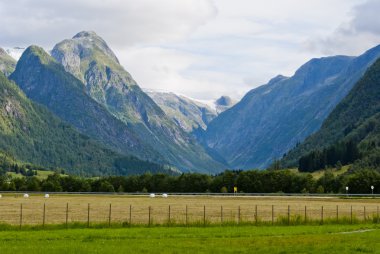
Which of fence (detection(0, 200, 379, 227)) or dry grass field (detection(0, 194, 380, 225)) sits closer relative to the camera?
fence (detection(0, 200, 379, 227))

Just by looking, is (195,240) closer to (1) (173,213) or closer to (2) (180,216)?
(2) (180,216)

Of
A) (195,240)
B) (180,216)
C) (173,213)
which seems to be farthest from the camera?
(173,213)

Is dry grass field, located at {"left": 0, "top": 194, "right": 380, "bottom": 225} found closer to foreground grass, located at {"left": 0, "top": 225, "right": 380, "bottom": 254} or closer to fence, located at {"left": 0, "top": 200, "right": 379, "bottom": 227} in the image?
fence, located at {"left": 0, "top": 200, "right": 379, "bottom": 227}

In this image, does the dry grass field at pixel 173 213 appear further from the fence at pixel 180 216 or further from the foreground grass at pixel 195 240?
the foreground grass at pixel 195 240

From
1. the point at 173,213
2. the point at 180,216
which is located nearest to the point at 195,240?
the point at 180,216

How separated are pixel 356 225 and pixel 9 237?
39.2m

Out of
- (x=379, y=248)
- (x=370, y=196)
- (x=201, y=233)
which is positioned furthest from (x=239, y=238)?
(x=370, y=196)

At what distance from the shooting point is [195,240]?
2136 inches

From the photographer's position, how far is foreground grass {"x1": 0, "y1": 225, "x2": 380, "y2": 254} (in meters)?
46.5

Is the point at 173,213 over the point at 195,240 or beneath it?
over

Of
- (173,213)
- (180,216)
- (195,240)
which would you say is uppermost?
(173,213)

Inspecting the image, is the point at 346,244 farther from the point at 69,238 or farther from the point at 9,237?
the point at 9,237

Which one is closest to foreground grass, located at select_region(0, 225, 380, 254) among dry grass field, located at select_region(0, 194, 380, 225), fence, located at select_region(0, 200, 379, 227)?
fence, located at select_region(0, 200, 379, 227)

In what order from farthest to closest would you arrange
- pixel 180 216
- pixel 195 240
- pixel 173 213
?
pixel 173 213
pixel 180 216
pixel 195 240
